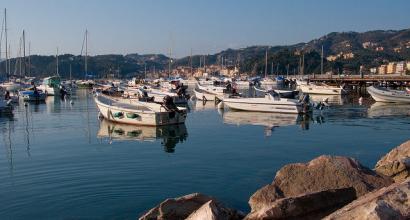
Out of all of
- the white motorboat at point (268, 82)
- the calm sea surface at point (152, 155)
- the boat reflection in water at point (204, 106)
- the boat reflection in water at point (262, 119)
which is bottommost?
the calm sea surface at point (152, 155)

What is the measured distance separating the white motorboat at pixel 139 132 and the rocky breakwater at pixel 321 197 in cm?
1428

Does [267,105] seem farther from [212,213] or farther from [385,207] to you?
[385,207]

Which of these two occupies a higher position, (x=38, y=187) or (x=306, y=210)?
(x=306, y=210)

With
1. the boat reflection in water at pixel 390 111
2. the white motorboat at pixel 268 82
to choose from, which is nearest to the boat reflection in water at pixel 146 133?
the boat reflection in water at pixel 390 111

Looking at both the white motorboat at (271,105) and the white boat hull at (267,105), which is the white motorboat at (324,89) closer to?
the white motorboat at (271,105)

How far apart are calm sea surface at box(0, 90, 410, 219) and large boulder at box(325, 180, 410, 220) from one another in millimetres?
4567

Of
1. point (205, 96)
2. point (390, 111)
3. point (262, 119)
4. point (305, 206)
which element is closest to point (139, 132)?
point (262, 119)

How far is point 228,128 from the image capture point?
28.1 m

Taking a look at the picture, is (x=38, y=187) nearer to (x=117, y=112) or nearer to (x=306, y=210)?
(x=306, y=210)

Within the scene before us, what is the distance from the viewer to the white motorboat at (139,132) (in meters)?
24.6

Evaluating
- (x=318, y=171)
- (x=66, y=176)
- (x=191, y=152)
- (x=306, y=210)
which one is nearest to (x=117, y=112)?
(x=191, y=152)

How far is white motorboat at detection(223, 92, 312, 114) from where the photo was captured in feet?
117

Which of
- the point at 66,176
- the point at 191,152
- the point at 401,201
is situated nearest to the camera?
the point at 401,201

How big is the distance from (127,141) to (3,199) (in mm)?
10726
